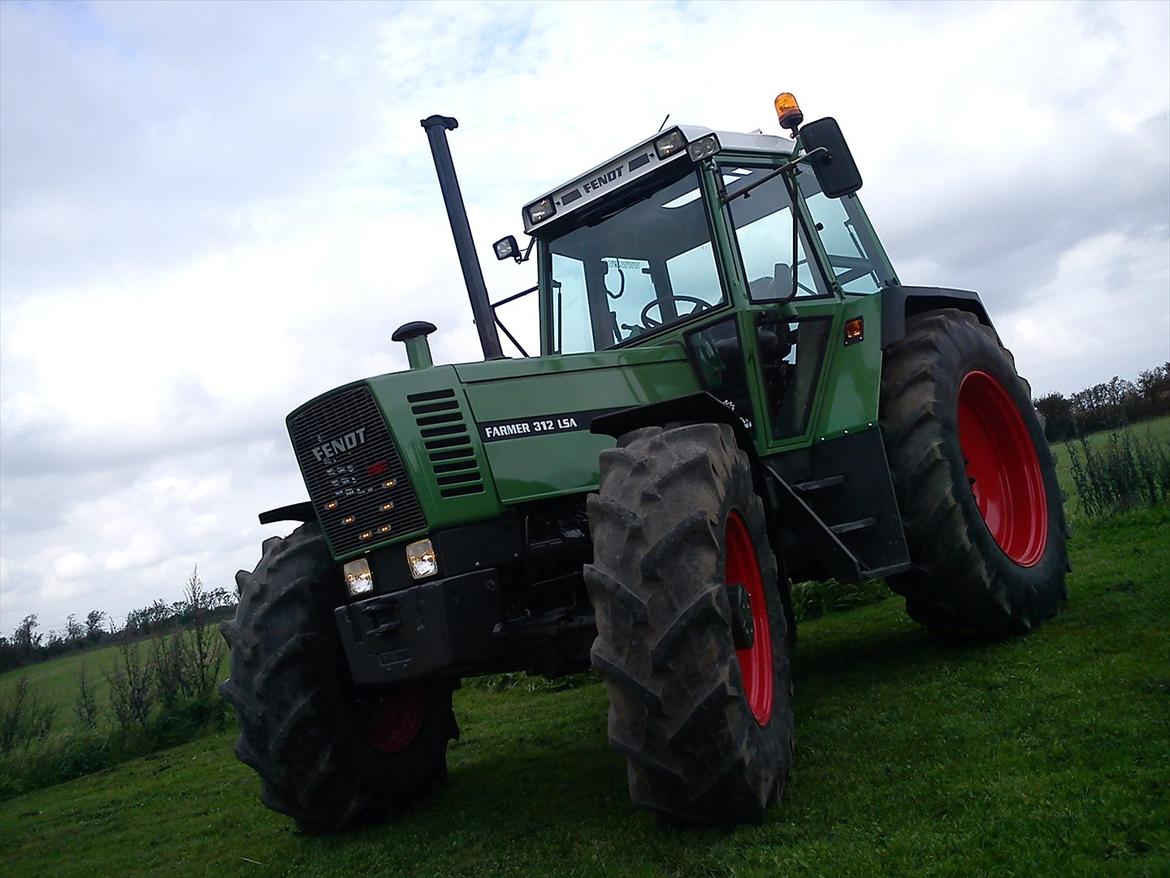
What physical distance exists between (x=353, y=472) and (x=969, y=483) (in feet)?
10.8

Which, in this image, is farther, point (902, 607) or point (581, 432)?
point (902, 607)

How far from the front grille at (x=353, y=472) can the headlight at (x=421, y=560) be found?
0.07 meters

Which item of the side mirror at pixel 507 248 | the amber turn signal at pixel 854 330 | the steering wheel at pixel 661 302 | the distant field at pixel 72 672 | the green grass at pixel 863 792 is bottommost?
the green grass at pixel 863 792

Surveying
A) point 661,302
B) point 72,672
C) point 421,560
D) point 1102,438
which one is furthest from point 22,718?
point 1102,438

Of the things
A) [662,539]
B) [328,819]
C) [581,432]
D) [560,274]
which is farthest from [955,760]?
[560,274]

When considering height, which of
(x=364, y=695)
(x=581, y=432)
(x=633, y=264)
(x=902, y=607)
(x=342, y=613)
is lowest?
(x=902, y=607)

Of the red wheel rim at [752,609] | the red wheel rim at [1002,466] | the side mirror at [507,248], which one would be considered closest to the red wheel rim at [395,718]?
the red wheel rim at [752,609]

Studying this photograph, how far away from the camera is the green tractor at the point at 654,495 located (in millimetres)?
3842

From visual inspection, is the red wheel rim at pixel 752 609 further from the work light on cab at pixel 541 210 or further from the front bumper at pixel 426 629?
the work light on cab at pixel 541 210

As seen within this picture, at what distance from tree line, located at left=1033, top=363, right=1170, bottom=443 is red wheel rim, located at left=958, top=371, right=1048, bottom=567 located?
712 cm

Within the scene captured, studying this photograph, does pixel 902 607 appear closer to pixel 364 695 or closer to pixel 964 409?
pixel 964 409

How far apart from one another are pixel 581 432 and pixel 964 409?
2.94 m

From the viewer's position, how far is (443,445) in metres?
4.74

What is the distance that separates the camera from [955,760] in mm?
4156
